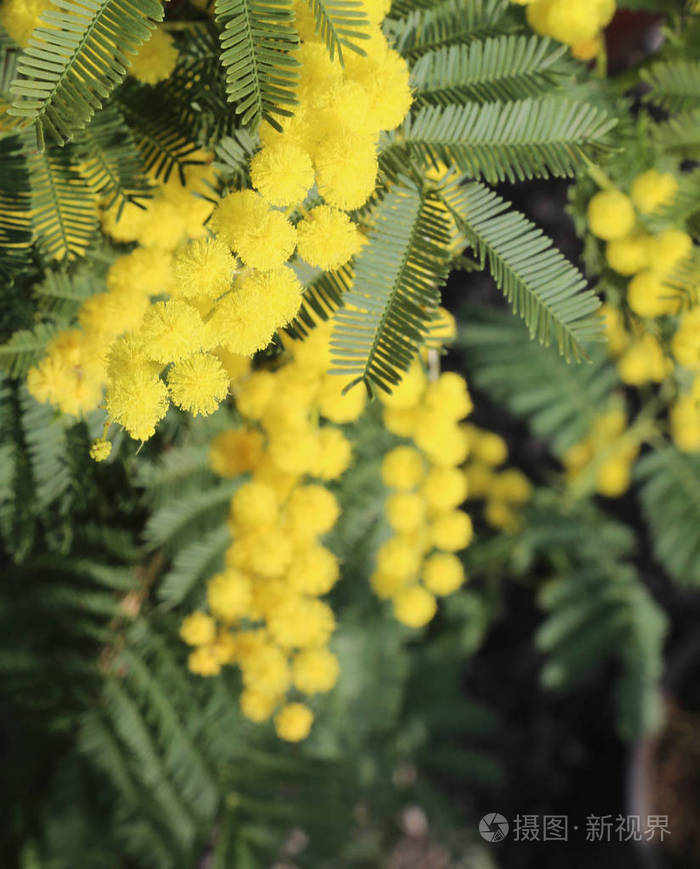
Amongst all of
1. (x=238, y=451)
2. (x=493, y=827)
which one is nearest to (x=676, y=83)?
(x=238, y=451)

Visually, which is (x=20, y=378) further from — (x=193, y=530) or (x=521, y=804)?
(x=521, y=804)

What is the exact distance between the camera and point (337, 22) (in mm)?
567

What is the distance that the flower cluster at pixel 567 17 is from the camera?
0.72m

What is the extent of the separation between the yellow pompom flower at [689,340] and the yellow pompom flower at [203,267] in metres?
0.54

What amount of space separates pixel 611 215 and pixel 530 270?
0.68 ft

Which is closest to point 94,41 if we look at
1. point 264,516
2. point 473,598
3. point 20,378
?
point 20,378

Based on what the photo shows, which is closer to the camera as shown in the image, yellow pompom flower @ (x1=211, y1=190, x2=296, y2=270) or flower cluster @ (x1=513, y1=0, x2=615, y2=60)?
yellow pompom flower @ (x1=211, y1=190, x2=296, y2=270)

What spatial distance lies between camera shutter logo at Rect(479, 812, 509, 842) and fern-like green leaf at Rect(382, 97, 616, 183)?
5.94 feet

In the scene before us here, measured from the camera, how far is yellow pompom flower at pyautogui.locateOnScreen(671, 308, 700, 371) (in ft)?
2.61

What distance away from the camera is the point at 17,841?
125cm

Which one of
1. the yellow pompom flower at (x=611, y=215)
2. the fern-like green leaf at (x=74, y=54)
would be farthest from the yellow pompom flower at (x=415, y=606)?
the fern-like green leaf at (x=74, y=54)

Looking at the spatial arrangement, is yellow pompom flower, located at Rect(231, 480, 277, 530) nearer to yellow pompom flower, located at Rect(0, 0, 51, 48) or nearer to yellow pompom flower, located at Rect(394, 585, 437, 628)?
yellow pompom flower, located at Rect(394, 585, 437, 628)

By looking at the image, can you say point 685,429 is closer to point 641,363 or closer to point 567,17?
point 641,363

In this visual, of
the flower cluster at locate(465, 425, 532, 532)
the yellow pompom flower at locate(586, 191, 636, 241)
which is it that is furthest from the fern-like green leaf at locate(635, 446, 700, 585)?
the yellow pompom flower at locate(586, 191, 636, 241)
